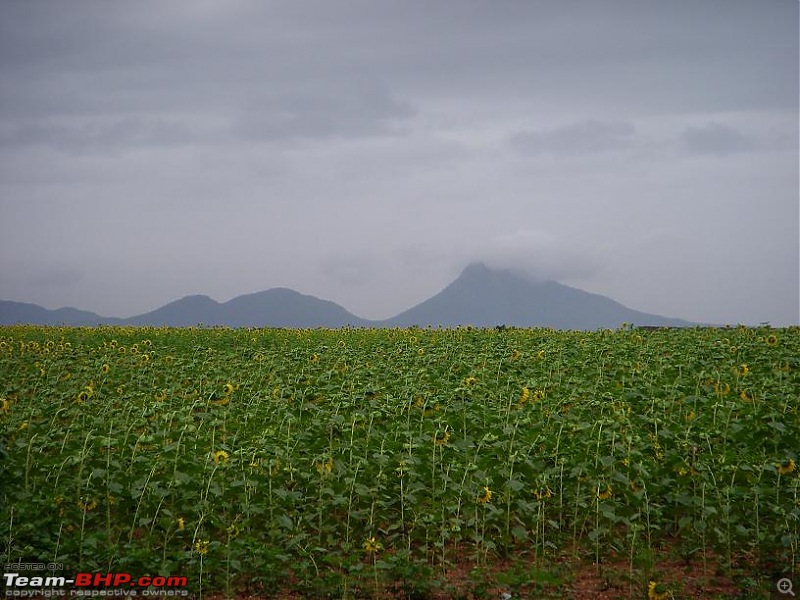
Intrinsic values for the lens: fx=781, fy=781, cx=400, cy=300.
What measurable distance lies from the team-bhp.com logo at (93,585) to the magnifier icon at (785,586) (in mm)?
5861

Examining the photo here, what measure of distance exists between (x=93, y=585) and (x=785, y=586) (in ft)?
22.3

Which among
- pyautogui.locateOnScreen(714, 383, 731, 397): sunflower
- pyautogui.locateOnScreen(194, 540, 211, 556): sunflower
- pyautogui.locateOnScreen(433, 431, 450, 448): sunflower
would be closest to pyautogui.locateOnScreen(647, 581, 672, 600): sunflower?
pyautogui.locateOnScreen(433, 431, 450, 448): sunflower

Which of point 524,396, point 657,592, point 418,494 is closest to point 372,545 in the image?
point 418,494

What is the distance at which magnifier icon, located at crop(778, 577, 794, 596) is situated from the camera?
7801 millimetres

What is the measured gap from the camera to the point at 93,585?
7.40m

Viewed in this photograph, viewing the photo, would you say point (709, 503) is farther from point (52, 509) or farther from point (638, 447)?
point (52, 509)

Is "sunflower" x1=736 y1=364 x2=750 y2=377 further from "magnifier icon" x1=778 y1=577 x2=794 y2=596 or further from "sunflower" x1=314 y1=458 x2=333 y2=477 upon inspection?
"sunflower" x1=314 y1=458 x2=333 y2=477

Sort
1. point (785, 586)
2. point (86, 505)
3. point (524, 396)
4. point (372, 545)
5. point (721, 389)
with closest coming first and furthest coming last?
1. point (785, 586)
2. point (372, 545)
3. point (86, 505)
4. point (524, 396)
5. point (721, 389)

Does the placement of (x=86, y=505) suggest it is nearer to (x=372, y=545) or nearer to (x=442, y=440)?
(x=372, y=545)

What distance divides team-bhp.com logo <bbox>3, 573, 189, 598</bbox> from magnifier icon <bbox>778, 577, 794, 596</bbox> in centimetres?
586

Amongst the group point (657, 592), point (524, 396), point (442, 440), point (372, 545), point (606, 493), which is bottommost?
point (657, 592)

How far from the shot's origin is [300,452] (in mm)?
10805

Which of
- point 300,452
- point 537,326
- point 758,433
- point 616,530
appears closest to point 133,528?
point 300,452

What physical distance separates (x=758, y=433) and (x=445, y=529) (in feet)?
17.9
